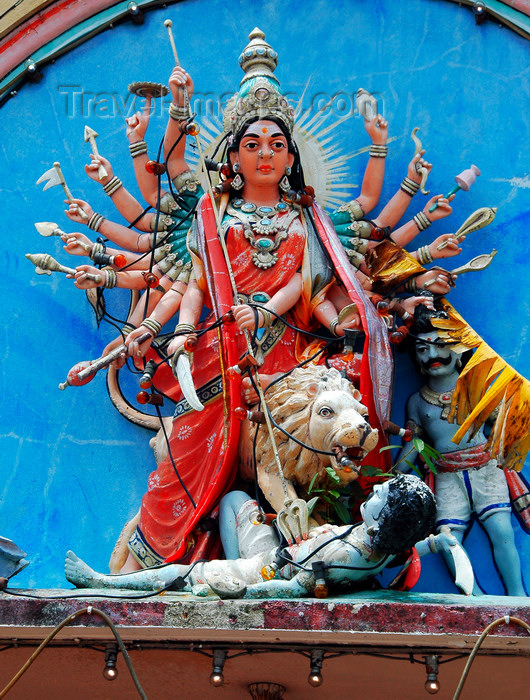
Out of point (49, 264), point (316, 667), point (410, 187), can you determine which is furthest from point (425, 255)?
point (316, 667)

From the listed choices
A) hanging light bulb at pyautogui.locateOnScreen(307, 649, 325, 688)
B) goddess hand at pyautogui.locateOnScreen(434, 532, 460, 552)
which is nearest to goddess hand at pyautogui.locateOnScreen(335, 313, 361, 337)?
goddess hand at pyautogui.locateOnScreen(434, 532, 460, 552)

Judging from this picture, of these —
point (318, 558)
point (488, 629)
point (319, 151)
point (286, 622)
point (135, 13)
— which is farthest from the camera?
point (135, 13)

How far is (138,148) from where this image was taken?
21.3ft

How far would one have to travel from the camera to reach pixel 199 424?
19.6 feet

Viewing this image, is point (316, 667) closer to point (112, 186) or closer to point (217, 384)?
point (217, 384)

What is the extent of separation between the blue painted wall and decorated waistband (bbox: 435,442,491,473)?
0.39 meters

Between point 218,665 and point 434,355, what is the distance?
80.6 inches

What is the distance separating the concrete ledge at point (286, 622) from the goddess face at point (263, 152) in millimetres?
2229

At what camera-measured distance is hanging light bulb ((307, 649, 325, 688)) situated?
15.2 ft

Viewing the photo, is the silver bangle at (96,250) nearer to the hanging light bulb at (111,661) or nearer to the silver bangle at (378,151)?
the silver bangle at (378,151)

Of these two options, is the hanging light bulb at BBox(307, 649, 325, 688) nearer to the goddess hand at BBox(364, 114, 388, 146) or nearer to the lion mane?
the lion mane

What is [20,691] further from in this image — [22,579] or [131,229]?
[131,229]

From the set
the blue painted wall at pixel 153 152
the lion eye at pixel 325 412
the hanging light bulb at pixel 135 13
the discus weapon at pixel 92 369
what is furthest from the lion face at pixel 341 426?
the hanging light bulb at pixel 135 13

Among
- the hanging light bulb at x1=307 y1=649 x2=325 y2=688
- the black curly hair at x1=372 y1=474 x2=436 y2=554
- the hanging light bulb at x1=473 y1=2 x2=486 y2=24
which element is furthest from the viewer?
the hanging light bulb at x1=473 y1=2 x2=486 y2=24
